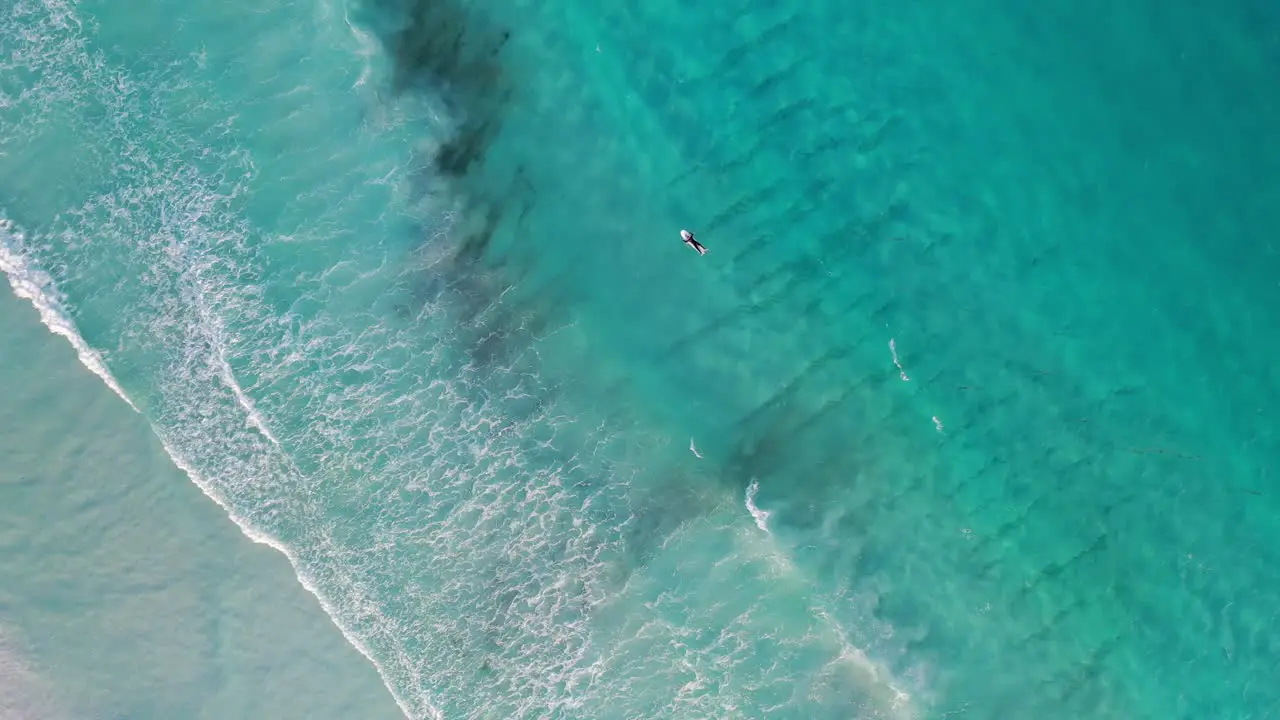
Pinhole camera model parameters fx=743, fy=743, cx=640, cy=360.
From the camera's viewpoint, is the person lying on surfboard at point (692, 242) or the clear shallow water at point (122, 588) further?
the clear shallow water at point (122, 588)

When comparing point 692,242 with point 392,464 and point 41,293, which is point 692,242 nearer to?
point 392,464

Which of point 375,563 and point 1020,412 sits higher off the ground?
point 1020,412

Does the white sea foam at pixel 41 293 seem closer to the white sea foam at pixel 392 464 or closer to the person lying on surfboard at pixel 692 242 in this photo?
Result: the white sea foam at pixel 392 464

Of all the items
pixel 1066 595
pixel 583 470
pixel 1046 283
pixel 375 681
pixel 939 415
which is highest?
pixel 1046 283

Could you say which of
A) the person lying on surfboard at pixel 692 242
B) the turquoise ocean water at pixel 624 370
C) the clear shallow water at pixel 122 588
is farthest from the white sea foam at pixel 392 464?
the person lying on surfboard at pixel 692 242

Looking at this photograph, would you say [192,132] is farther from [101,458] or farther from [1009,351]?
[1009,351]

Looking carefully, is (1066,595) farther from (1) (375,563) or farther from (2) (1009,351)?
(1) (375,563)

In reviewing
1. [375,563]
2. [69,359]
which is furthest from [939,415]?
[69,359]
